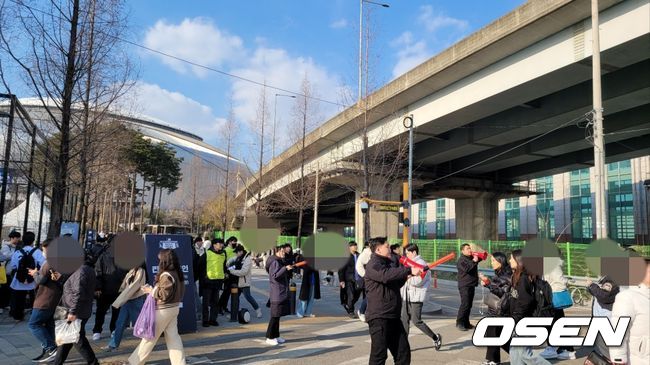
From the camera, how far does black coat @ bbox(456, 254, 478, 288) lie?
32.7 feet

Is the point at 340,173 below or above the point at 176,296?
above

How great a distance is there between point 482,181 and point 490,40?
18.8 m

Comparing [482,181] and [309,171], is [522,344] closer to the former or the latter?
[309,171]

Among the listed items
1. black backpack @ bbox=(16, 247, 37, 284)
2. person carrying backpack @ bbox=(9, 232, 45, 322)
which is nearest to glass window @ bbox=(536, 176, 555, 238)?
person carrying backpack @ bbox=(9, 232, 45, 322)

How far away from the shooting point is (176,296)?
19.8ft

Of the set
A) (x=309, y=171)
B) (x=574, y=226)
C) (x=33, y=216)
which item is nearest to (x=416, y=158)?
(x=309, y=171)

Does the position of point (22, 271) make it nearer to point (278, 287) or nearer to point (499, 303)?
point (278, 287)

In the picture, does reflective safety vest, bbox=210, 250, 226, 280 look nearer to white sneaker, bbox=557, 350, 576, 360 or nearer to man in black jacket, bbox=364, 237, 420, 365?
man in black jacket, bbox=364, 237, 420, 365

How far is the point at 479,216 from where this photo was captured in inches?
1364

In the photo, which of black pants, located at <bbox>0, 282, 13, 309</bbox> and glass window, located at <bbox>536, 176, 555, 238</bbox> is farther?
glass window, located at <bbox>536, 176, 555, 238</bbox>

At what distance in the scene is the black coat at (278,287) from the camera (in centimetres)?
840

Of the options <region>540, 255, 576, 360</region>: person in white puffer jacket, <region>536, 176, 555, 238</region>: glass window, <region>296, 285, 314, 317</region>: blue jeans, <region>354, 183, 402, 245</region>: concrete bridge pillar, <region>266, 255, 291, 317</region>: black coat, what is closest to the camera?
<region>540, 255, 576, 360</region>: person in white puffer jacket

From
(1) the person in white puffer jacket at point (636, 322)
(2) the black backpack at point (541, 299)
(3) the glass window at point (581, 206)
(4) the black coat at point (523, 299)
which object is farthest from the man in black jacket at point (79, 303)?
(3) the glass window at point (581, 206)

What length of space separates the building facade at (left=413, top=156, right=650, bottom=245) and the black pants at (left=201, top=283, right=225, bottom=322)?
33028mm
